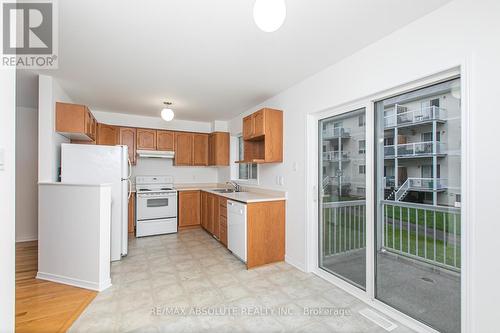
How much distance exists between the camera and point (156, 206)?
470 centimetres

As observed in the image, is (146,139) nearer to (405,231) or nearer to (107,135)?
(107,135)

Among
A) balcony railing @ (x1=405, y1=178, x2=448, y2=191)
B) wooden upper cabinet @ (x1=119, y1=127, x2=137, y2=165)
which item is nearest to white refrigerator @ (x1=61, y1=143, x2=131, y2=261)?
wooden upper cabinet @ (x1=119, y1=127, x2=137, y2=165)

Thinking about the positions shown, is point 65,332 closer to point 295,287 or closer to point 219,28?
point 295,287

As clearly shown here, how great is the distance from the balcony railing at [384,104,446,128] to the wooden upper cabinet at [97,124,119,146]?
4778mm

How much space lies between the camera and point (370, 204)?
230 cm

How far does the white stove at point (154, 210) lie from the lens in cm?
454

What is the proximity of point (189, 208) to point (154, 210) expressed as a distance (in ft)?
2.56

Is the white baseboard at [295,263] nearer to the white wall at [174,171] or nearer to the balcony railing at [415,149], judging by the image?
the balcony railing at [415,149]

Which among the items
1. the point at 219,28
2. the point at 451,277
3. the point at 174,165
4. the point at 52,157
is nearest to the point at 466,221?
the point at 451,277

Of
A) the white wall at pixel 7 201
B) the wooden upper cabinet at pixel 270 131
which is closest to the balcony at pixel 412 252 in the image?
the wooden upper cabinet at pixel 270 131

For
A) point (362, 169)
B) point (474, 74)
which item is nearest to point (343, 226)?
point (362, 169)

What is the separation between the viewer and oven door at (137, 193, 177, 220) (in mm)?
4555

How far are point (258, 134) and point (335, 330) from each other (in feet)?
8.29

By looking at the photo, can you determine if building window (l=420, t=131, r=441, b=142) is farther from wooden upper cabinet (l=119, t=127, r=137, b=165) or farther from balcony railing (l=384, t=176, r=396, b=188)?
wooden upper cabinet (l=119, t=127, r=137, b=165)
